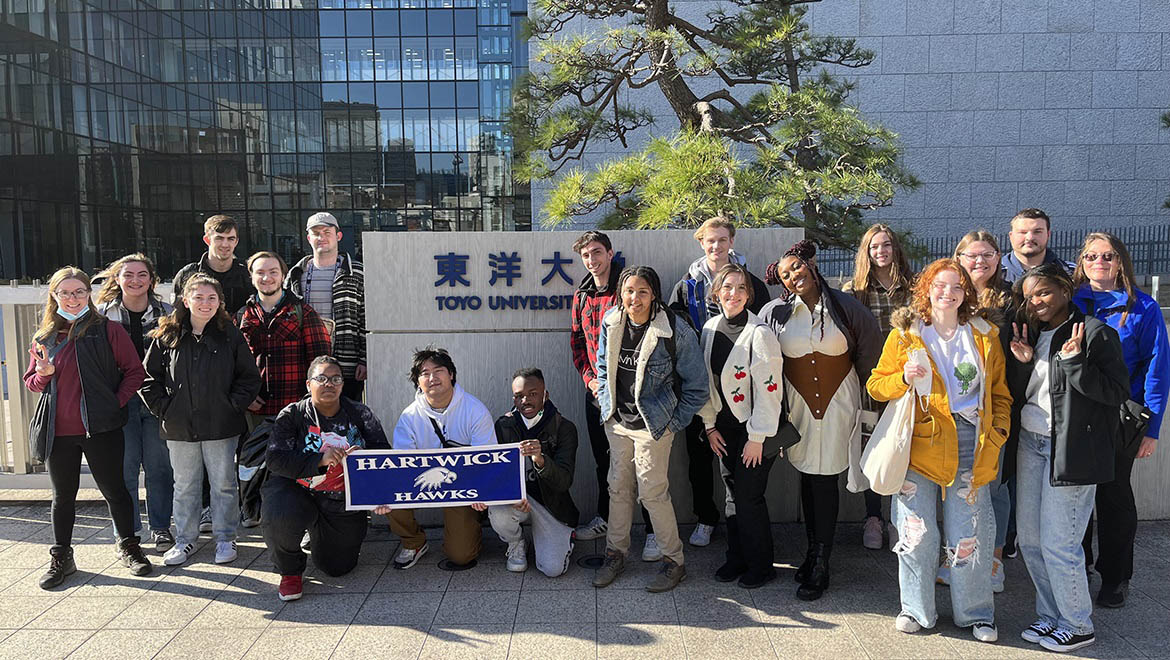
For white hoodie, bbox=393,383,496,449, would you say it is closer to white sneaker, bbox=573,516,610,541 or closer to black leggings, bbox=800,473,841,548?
white sneaker, bbox=573,516,610,541

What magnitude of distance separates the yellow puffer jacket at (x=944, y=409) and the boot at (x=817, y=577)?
730 millimetres

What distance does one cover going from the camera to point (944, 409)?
310 centimetres

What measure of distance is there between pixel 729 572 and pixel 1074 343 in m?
1.88


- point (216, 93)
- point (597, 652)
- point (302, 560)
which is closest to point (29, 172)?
point (216, 93)

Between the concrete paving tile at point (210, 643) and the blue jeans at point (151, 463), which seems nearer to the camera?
the concrete paving tile at point (210, 643)

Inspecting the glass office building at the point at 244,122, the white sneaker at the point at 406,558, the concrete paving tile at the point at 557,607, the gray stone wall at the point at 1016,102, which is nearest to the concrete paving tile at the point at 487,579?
the concrete paving tile at the point at 557,607

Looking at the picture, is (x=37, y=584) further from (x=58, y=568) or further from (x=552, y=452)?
(x=552, y=452)

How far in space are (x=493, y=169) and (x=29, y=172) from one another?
11.6 meters

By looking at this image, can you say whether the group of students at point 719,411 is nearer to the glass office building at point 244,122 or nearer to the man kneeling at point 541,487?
the man kneeling at point 541,487

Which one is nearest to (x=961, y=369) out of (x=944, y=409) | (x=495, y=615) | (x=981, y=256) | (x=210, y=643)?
(x=944, y=409)

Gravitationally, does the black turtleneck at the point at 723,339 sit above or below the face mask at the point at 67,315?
below

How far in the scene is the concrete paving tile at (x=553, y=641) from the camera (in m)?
3.15

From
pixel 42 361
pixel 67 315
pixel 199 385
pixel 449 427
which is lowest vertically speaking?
pixel 449 427

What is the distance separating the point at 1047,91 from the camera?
600 inches
